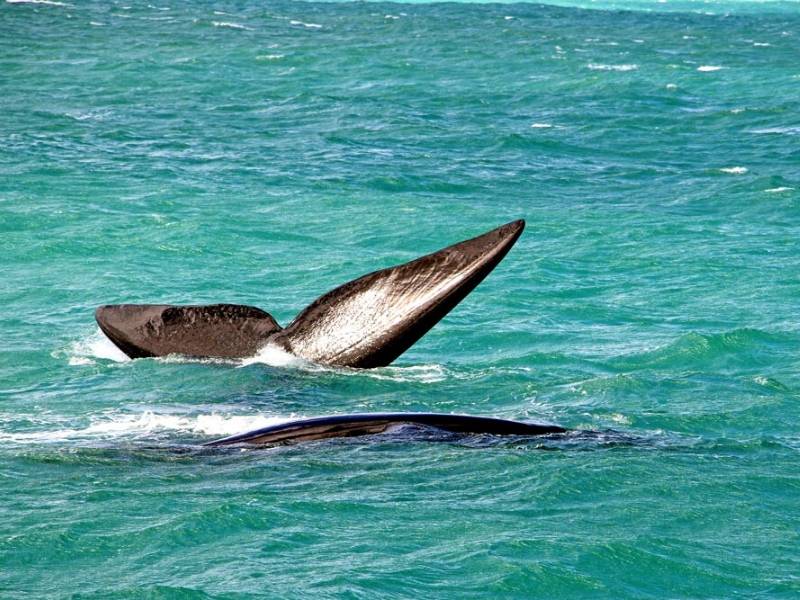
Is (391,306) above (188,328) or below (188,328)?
above

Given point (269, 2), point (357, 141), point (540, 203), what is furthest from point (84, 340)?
point (269, 2)

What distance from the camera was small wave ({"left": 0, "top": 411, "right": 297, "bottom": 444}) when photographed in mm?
12227

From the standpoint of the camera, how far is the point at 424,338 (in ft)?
58.4

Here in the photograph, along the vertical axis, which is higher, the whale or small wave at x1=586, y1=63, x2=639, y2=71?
the whale

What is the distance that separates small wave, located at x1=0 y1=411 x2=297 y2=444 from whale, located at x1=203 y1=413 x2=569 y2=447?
0.54m

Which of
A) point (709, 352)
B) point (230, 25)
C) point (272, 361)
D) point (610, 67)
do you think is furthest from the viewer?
point (230, 25)

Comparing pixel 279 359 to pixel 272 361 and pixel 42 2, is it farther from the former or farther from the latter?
pixel 42 2

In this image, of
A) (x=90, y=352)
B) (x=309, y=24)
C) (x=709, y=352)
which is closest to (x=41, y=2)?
Result: (x=309, y=24)

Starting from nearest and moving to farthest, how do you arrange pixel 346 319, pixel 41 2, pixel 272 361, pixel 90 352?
pixel 346 319
pixel 272 361
pixel 90 352
pixel 41 2

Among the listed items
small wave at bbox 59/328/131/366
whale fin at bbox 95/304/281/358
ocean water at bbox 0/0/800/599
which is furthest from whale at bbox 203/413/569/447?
small wave at bbox 59/328/131/366

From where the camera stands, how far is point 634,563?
9469 mm

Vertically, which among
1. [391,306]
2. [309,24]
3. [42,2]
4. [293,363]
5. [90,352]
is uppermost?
[391,306]

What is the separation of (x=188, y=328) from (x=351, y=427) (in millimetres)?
3451

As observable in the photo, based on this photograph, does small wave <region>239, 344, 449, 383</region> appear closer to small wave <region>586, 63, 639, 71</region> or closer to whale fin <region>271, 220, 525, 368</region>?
whale fin <region>271, 220, 525, 368</region>
